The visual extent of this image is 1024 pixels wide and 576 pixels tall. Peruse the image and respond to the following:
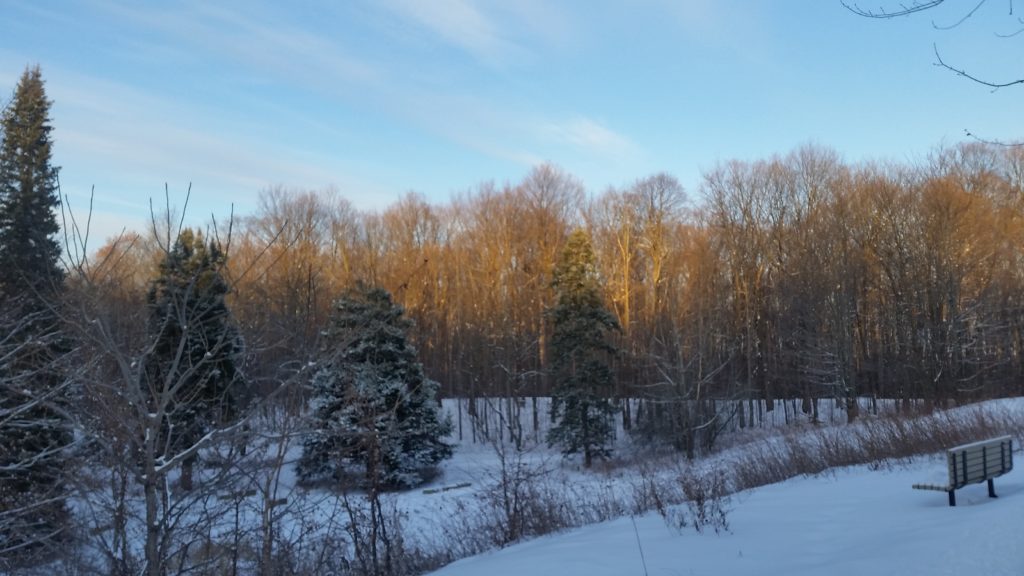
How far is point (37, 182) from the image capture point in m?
9.62

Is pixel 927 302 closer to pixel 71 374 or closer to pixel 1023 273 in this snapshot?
pixel 1023 273

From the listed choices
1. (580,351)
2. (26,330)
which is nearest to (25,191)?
(26,330)

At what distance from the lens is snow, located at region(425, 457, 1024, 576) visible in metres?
5.65

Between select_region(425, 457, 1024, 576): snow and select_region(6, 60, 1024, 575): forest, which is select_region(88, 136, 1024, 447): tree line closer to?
select_region(6, 60, 1024, 575): forest

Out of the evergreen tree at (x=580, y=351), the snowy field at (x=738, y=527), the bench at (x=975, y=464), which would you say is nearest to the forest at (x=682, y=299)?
the evergreen tree at (x=580, y=351)

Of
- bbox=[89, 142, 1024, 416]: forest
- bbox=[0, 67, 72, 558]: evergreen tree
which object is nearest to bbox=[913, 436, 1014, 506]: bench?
bbox=[0, 67, 72, 558]: evergreen tree

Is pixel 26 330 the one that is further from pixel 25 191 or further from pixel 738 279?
pixel 738 279

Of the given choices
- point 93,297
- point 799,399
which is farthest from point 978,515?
point 799,399

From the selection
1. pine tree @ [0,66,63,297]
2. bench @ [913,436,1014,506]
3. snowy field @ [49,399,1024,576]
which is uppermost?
pine tree @ [0,66,63,297]

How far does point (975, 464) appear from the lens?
8312 mm

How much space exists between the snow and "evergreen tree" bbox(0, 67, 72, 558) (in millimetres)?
5007

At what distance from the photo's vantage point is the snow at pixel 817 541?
565 cm

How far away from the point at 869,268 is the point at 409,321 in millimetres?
24506

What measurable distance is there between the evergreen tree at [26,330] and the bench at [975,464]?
8944 mm
